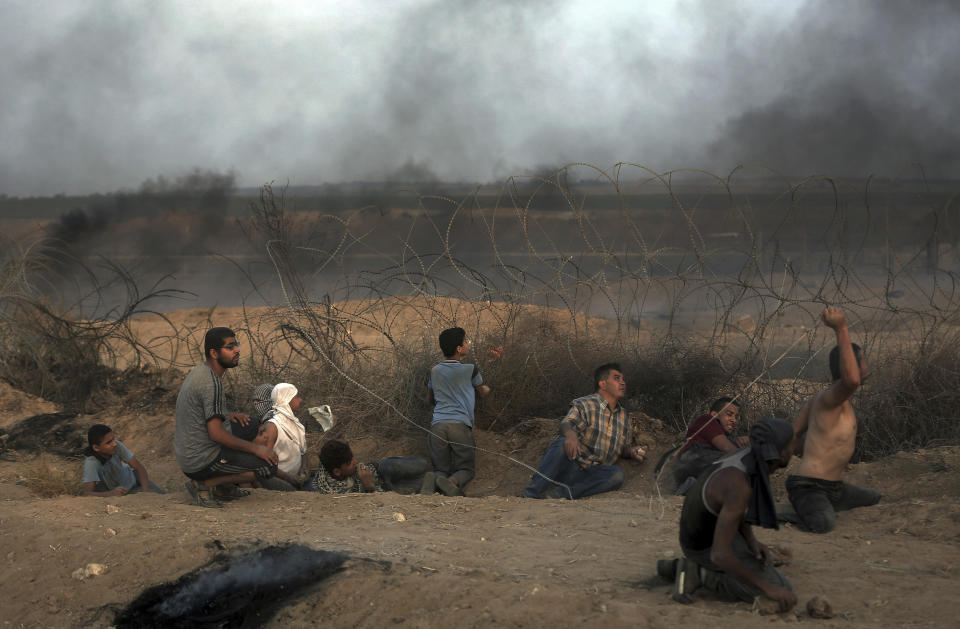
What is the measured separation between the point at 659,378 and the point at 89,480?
460cm

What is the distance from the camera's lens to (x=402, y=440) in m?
7.67

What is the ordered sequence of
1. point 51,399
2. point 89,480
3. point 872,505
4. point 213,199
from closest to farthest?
1. point 872,505
2. point 89,480
3. point 51,399
4. point 213,199

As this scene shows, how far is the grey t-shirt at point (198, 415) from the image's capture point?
563 centimetres

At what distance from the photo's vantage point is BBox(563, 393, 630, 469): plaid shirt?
6.19 m

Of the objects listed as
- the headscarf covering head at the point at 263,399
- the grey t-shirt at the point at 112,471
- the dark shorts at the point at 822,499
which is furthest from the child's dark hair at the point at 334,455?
the dark shorts at the point at 822,499

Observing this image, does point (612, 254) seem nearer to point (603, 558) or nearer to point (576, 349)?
point (576, 349)

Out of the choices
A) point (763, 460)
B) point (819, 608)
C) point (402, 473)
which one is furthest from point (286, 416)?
point (819, 608)

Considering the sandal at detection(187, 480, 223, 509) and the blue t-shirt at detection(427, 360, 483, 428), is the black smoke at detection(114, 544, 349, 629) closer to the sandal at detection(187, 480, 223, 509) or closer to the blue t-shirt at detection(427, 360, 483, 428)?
the sandal at detection(187, 480, 223, 509)

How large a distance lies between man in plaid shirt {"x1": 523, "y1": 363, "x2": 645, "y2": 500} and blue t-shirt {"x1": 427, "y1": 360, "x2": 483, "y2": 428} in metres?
0.87

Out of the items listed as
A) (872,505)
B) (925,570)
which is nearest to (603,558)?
(925,570)

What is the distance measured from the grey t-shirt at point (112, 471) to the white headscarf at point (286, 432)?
→ 3.66ft

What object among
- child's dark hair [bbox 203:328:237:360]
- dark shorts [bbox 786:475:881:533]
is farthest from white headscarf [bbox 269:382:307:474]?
dark shorts [bbox 786:475:881:533]

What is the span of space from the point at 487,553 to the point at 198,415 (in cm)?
237

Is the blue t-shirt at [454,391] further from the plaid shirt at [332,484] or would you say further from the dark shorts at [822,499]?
the dark shorts at [822,499]
